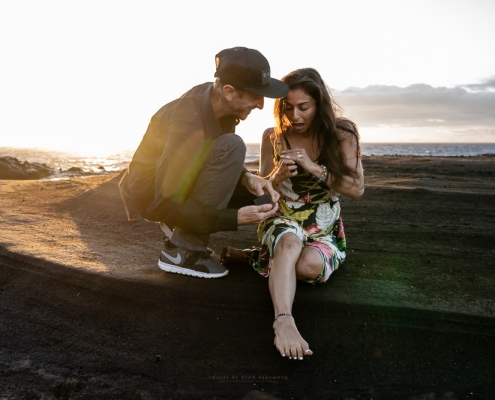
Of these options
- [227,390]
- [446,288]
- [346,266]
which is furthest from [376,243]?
[227,390]

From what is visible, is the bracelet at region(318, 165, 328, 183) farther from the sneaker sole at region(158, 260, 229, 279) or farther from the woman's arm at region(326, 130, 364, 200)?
the sneaker sole at region(158, 260, 229, 279)

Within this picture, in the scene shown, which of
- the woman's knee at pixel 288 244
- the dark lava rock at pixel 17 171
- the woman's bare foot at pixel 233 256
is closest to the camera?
the woman's knee at pixel 288 244

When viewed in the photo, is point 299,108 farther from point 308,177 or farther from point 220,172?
point 220,172

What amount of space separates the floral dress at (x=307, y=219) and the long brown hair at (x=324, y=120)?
181 mm

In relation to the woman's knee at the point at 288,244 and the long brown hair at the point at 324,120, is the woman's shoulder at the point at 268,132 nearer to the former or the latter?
the long brown hair at the point at 324,120

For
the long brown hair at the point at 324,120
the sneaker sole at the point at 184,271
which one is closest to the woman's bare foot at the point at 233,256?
the sneaker sole at the point at 184,271

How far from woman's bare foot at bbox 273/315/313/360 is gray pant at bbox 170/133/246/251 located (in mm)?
808

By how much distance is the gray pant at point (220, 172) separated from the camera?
8.78 ft

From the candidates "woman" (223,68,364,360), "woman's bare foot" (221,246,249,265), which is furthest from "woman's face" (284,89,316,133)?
"woman's bare foot" (221,246,249,265)

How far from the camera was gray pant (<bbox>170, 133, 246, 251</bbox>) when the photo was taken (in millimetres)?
2676

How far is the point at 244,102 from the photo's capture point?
2730mm

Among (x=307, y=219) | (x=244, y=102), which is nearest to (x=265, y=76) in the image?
(x=244, y=102)

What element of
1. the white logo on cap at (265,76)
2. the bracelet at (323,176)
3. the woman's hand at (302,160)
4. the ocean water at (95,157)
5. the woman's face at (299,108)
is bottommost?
the ocean water at (95,157)

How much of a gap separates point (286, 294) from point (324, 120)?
49.5 inches
